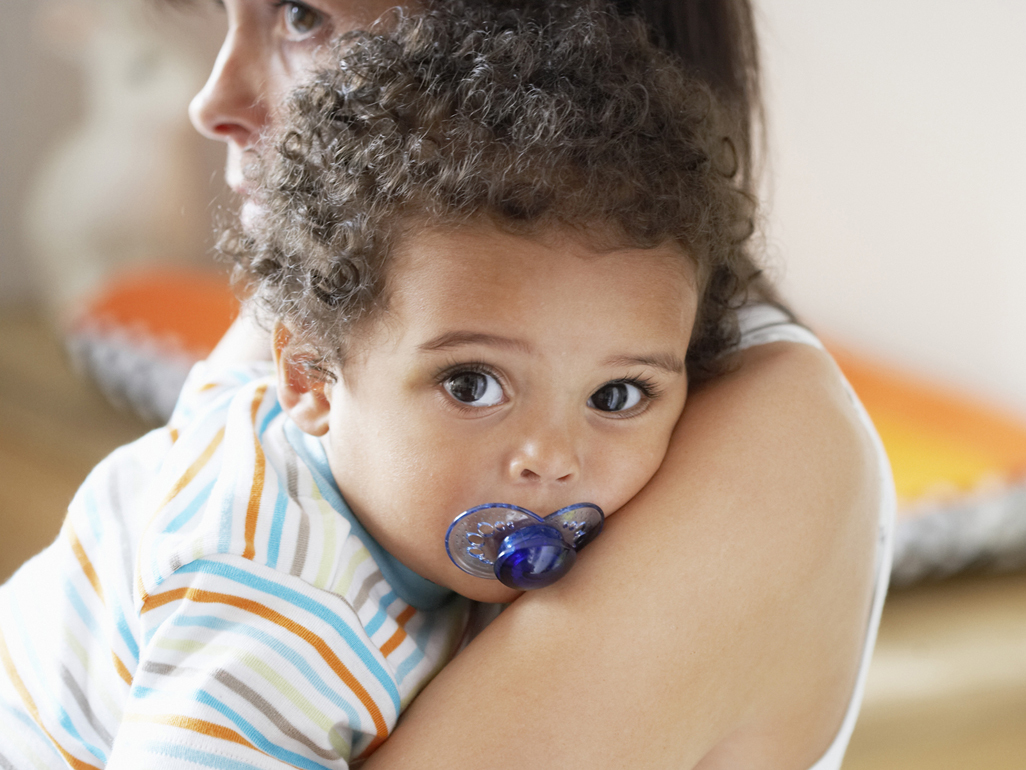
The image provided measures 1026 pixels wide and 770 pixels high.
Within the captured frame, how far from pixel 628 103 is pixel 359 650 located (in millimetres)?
452

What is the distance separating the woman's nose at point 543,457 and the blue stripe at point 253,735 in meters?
0.24

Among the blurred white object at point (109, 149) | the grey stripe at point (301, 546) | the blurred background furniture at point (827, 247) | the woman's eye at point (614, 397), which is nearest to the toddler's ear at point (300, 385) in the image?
the grey stripe at point (301, 546)

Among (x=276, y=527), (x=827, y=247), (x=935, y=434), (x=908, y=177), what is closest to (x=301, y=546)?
(x=276, y=527)

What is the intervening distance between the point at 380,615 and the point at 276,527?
0.10 meters

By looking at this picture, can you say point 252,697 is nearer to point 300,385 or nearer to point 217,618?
point 217,618

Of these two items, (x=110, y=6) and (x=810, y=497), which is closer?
(x=810, y=497)

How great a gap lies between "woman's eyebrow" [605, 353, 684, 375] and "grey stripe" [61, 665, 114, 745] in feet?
1.58

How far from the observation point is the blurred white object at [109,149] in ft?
10.8

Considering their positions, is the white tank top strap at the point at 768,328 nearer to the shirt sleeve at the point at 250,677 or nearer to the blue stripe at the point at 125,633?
the shirt sleeve at the point at 250,677

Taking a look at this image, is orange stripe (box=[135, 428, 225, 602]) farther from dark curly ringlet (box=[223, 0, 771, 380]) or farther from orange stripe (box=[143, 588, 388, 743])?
dark curly ringlet (box=[223, 0, 771, 380])

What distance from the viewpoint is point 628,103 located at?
31.5 inches

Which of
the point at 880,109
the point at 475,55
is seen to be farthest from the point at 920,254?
the point at 475,55

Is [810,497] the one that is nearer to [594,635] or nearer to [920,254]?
[594,635]

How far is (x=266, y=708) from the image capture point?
699 mm
